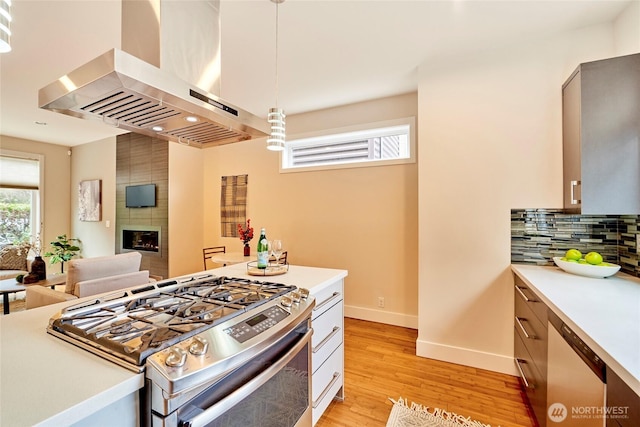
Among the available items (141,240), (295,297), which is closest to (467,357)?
(295,297)

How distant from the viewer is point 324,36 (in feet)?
7.58

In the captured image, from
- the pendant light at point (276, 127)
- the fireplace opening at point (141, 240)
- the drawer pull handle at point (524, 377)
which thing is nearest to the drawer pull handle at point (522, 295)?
the drawer pull handle at point (524, 377)

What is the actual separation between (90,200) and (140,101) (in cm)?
590

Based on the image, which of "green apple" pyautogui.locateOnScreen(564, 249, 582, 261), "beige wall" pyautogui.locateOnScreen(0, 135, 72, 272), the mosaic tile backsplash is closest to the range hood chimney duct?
the mosaic tile backsplash

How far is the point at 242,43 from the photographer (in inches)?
94.7

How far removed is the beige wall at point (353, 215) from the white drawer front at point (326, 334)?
63.0 inches

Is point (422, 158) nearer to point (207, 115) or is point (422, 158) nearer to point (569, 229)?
point (569, 229)

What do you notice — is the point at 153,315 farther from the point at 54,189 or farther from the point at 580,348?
the point at 54,189

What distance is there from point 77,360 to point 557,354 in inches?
77.7

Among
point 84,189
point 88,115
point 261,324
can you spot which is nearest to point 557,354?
point 261,324

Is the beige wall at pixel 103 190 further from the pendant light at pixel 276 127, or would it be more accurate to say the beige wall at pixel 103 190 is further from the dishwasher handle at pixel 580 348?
the dishwasher handle at pixel 580 348

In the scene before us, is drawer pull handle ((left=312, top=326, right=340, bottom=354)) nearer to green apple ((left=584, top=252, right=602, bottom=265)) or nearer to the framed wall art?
green apple ((left=584, top=252, right=602, bottom=265))

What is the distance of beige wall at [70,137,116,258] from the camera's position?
17.8 feet

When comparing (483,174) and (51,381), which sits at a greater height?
(483,174)
